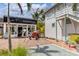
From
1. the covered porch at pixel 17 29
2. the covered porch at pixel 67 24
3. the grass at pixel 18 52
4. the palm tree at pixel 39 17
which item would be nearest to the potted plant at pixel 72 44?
the covered porch at pixel 67 24

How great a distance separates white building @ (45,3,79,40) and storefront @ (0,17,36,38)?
1.30 ft

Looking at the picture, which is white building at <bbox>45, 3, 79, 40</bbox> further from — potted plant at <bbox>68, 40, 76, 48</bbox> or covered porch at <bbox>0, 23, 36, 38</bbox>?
covered porch at <bbox>0, 23, 36, 38</bbox>

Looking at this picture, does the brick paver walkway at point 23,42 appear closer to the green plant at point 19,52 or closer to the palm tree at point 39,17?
the green plant at point 19,52

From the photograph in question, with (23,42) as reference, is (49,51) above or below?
below

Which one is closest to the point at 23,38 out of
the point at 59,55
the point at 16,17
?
the point at 16,17

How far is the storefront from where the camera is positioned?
15.5ft

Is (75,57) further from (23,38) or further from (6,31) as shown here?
(6,31)

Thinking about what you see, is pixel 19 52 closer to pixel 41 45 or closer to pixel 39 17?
pixel 41 45

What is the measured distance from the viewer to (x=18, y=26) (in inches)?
189

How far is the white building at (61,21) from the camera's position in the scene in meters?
4.67

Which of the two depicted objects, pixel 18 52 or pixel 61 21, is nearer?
pixel 18 52

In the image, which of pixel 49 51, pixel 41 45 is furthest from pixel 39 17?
pixel 49 51

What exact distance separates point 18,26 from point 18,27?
0.9 inches

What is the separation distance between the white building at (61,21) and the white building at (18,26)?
40 cm
